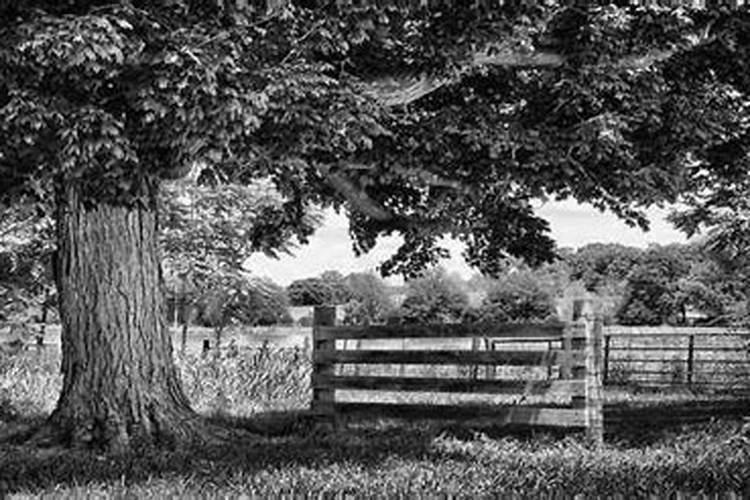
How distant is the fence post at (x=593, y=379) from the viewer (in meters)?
11.6

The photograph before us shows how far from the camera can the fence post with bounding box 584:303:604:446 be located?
37.9 ft

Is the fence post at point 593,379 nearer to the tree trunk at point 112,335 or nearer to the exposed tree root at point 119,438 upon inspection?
the exposed tree root at point 119,438

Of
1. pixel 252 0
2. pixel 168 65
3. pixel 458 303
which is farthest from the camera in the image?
pixel 458 303

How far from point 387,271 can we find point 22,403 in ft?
18.6

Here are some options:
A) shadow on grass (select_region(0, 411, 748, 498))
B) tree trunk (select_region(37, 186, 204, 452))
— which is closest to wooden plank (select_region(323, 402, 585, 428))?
shadow on grass (select_region(0, 411, 748, 498))

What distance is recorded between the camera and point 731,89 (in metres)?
13.4

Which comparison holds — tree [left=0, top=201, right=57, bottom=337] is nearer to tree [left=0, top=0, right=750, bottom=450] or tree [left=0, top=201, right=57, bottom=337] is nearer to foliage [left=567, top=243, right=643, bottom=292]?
tree [left=0, top=0, right=750, bottom=450]

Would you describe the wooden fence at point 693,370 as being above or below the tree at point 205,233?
below

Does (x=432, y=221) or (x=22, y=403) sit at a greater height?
(x=432, y=221)

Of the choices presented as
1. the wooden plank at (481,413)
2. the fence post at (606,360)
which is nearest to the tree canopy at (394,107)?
the wooden plank at (481,413)

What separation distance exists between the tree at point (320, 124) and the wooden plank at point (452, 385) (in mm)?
2365

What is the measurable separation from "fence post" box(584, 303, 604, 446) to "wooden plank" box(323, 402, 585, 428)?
0.13 m

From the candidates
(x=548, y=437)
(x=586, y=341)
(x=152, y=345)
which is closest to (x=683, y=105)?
(x=586, y=341)

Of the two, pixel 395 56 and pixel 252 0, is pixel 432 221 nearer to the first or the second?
pixel 395 56
